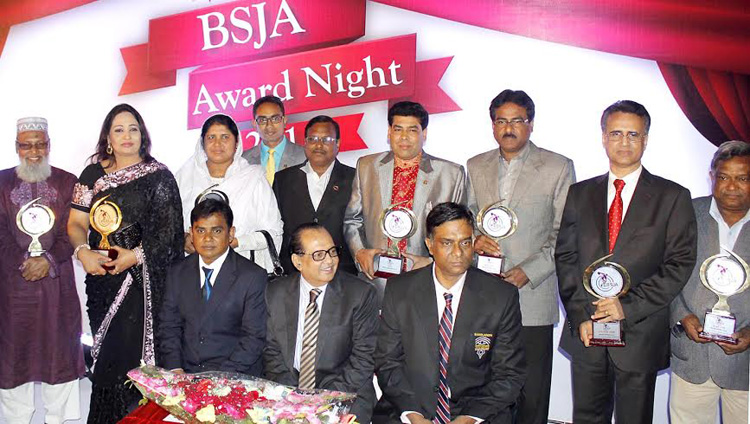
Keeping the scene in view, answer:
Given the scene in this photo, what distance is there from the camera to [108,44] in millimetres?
5465

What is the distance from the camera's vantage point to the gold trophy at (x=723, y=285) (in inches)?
135

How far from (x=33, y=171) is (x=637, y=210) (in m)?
3.38

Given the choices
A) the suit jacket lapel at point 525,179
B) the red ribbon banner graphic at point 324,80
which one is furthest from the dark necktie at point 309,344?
the red ribbon banner graphic at point 324,80

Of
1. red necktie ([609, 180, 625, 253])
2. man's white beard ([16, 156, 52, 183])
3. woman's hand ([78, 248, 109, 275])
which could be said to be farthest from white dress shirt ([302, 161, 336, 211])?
red necktie ([609, 180, 625, 253])

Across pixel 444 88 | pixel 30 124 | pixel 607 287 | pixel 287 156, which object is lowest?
pixel 607 287

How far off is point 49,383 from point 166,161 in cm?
172

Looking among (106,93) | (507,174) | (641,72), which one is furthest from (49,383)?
(641,72)

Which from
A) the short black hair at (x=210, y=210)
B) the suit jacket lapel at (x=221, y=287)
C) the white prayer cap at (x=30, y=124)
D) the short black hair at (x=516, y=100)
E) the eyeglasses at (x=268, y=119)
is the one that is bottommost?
the suit jacket lapel at (x=221, y=287)

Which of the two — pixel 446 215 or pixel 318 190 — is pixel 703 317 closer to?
pixel 446 215

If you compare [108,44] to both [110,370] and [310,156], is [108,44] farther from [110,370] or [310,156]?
[110,370]

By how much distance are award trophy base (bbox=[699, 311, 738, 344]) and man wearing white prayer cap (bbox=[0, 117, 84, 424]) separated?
3.43 meters

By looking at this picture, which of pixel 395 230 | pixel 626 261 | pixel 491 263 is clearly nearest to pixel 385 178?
pixel 395 230

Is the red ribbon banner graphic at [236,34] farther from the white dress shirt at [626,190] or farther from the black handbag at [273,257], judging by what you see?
the white dress shirt at [626,190]

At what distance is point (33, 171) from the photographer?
4531mm
